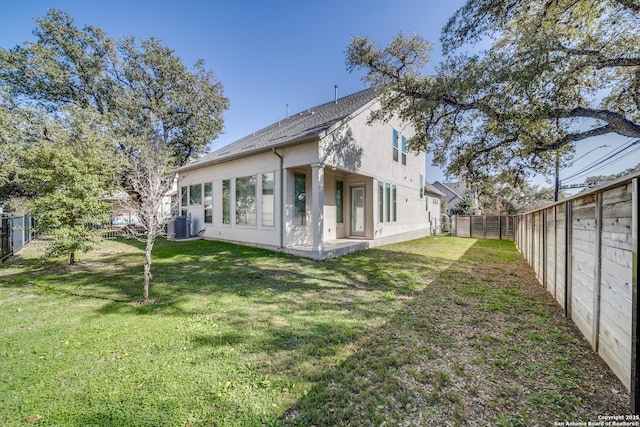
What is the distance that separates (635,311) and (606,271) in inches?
30.0

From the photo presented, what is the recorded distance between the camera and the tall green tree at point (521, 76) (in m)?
6.09

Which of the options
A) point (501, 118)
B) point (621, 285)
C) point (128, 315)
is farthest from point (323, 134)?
point (621, 285)

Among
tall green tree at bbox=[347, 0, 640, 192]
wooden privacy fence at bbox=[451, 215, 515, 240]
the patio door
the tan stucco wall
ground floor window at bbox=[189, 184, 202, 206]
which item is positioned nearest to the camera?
tall green tree at bbox=[347, 0, 640, 192]

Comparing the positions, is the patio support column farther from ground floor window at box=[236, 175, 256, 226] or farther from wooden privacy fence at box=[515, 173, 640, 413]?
wooden privacy fence at box=[515, 173, 640, 413]

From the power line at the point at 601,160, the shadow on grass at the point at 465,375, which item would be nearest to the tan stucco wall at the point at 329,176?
the shadow on grass at the point at 465,375

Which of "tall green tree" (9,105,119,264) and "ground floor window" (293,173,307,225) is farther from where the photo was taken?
"ground floor window" (293,173,307,225)

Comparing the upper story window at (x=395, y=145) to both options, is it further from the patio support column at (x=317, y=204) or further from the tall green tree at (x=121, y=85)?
the tall green tree at (x=121, y=85)

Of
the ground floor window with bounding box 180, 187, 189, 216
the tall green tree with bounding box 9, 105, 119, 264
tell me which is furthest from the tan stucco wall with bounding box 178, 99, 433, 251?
the tall green tree with bounding box 9, 105, 119, 264

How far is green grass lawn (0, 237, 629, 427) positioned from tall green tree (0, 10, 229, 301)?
40.9ft

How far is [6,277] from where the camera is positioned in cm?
600

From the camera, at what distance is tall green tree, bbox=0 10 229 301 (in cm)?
1481

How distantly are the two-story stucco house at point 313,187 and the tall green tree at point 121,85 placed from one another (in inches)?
237

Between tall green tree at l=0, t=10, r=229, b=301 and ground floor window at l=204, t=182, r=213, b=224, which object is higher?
tall green tree at l=0, t=10, r=229, b=301

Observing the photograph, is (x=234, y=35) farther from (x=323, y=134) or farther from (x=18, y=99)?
(x=18, y=99)
